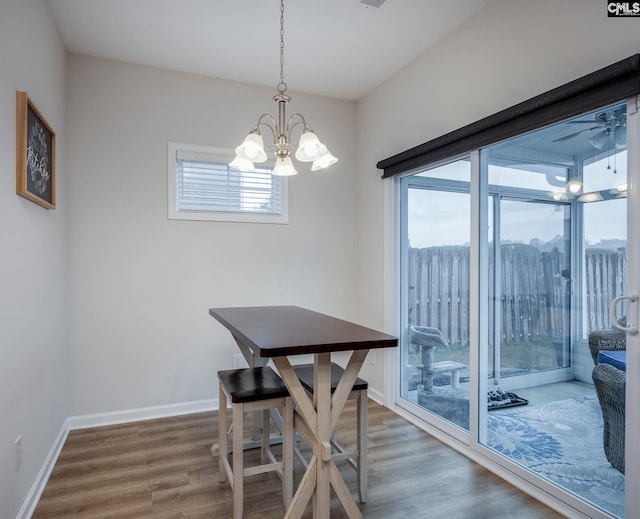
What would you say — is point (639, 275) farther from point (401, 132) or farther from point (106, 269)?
point (106, 269)

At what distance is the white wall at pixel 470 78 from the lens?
197 cm

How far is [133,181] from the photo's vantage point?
328cm

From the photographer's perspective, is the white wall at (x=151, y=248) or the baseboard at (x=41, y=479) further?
the white wall at (x=151, y=248)

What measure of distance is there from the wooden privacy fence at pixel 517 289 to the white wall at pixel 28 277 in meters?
2.54

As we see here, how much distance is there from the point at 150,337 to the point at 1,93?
6.84ft

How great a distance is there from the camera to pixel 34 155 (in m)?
2.14

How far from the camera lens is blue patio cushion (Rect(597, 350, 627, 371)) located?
1.85 metres

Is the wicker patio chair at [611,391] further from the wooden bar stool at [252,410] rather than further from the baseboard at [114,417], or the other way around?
the baseboard at [114,417]

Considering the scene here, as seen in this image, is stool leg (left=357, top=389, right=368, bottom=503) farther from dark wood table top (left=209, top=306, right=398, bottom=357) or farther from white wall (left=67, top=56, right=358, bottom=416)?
white wall (left=67, top=56, right=358, bottom=416)

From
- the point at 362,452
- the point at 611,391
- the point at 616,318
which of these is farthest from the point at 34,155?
the point at 611,391

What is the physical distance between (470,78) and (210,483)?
2901 mm

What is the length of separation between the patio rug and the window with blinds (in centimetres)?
240

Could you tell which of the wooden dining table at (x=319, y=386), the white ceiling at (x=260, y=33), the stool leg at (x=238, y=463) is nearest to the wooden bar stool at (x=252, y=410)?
the stool leg at (x=238, y=463)

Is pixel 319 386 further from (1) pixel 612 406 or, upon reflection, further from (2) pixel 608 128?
(2) pixel 608 128
